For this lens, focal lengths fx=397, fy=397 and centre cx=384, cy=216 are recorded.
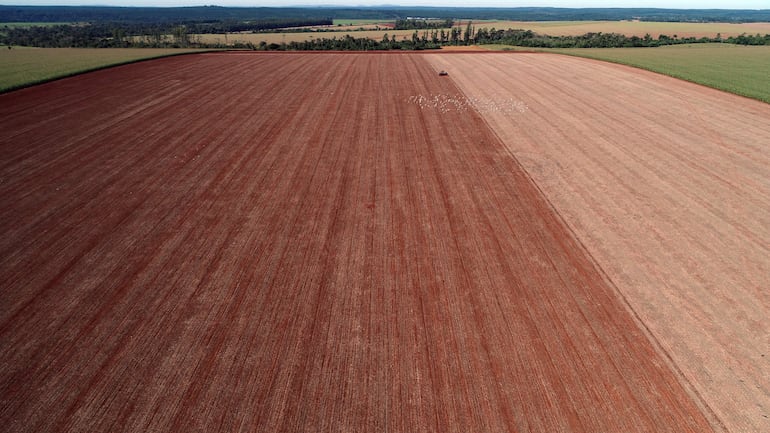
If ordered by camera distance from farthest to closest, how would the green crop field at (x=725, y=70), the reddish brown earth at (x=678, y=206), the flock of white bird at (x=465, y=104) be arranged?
the green crop field at (x=725, y=70), the flock of white bird at (x=465, y=104), the reddish brown earth at (x=678, y=206)

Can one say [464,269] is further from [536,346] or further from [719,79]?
[719,79]

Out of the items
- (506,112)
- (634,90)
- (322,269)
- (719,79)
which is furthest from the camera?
(719,79)

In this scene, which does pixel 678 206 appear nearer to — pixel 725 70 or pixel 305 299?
pixel 305 299

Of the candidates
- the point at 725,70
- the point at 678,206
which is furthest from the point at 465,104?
the point at 725,70

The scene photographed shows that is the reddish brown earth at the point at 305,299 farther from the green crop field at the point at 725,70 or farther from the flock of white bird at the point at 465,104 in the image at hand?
the green crop field at the point at 725,70

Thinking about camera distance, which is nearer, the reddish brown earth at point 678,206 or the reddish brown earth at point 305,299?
the reddish brown earth at point 305,299

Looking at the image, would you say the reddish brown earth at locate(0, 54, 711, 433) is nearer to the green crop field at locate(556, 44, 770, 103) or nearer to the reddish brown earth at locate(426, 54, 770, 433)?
the reddish brown earth at locate(426, 54, 770, 433)

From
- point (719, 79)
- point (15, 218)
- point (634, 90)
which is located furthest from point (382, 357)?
point (719, 79)

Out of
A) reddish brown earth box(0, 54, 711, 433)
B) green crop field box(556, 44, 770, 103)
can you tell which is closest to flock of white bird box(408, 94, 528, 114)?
reddish brown earth box(0, 54, 711, 433)

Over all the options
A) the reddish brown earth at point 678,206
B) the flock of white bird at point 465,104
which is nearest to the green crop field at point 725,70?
the reddish brown earth at point 678,206
